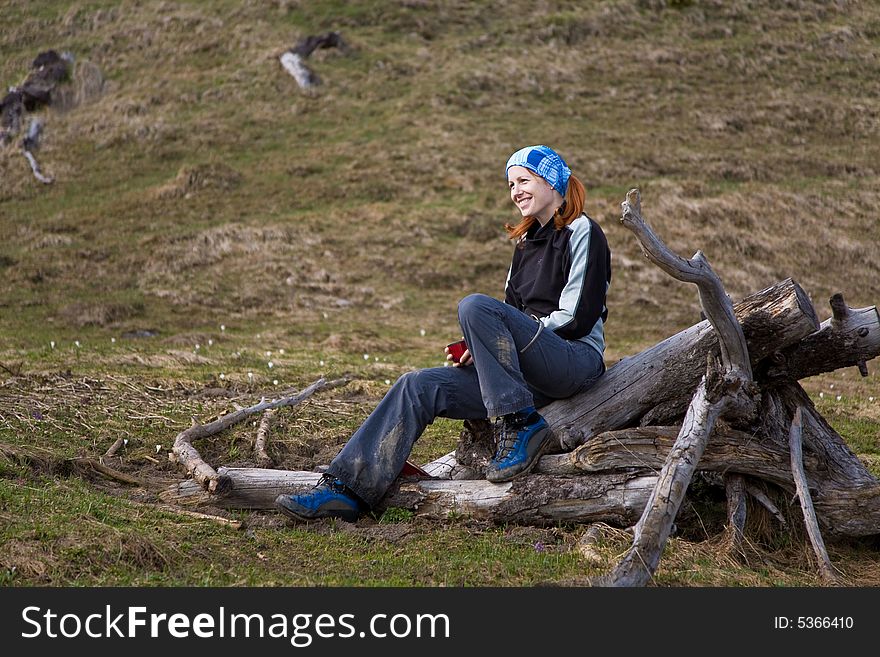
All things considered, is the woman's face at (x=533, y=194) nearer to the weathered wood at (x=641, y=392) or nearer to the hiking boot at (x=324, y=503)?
the weathered wood at (x=641, y=392)

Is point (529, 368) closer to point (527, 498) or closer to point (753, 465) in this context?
point (527, 498)

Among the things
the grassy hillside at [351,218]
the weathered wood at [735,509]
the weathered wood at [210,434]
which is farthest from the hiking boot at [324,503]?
the weathered wood at [735,509]

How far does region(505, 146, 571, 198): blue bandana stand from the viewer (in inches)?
247

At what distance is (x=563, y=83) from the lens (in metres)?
30.8

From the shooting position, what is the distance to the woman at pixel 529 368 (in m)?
6.18

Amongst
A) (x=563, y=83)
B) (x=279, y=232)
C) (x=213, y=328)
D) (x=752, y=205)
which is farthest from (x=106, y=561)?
(x=563, y=83)

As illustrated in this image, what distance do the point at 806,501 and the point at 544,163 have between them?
9.01ft

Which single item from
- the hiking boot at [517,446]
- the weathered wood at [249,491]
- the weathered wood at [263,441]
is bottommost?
the weathered wood at [263,441]

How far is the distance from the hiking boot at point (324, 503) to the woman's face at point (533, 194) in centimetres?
229

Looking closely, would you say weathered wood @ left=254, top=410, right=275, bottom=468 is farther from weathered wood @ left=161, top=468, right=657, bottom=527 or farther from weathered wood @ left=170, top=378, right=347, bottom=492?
weathered wood @ left=161, top=468, right=657, bottom=527

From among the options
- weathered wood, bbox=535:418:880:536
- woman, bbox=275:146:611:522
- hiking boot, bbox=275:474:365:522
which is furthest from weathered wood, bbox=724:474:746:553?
hiking boot, bbox=275:474:365:522

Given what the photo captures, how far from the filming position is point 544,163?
630cm
